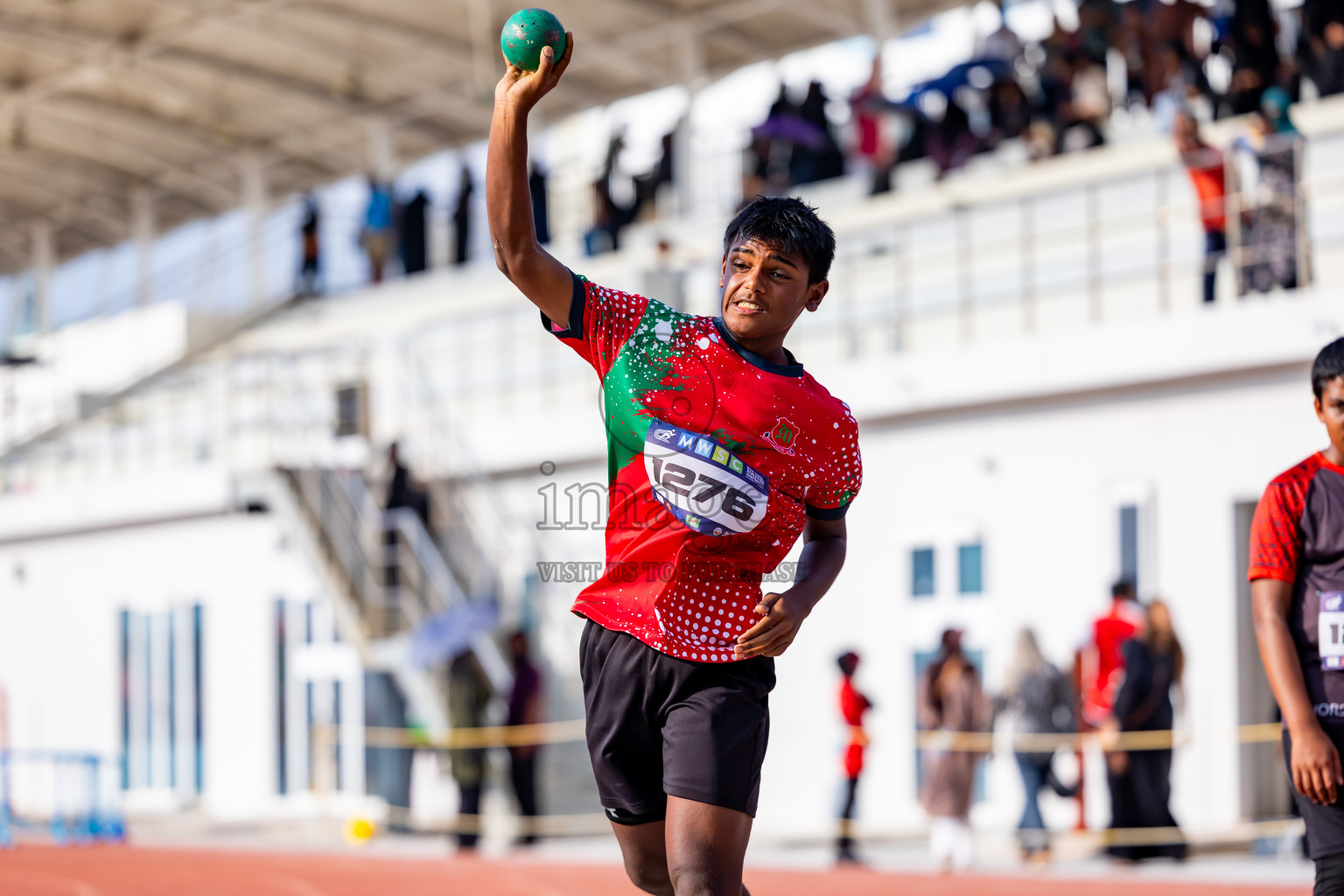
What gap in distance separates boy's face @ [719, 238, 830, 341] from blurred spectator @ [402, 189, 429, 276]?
75.6ft

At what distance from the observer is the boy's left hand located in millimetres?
4254

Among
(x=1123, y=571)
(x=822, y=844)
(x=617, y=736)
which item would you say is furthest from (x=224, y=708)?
(x=617, y=736)

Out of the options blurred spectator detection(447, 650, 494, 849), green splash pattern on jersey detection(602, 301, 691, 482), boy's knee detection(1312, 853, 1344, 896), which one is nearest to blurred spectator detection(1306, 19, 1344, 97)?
blurred spectator detection(447, 650, 494, 849)

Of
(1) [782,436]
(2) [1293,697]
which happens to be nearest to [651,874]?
(1) [782,436]

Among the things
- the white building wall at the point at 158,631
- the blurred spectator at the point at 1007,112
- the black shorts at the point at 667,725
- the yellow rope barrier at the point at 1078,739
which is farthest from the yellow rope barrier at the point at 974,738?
the black shorts at the point at 667,725

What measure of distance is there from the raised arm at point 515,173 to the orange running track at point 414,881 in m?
7.68

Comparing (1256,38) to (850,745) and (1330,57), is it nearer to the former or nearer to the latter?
(1330,57)

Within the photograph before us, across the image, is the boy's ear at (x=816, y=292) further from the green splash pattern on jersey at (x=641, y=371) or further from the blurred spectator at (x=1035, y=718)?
the blurred spectator at (x=1035, y=718)

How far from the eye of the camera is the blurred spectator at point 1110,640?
42.9 ft

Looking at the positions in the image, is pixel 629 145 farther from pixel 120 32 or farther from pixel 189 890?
pixel 189 890

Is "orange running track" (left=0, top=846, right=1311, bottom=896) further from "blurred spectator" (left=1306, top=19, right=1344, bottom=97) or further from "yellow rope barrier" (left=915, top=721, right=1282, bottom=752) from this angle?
"blurred spectator" (left=1306, top=19, right=1344, bottom=97)

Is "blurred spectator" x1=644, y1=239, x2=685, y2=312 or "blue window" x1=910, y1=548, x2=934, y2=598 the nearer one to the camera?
"blue window" x1=910, y1=548, x2=934, y2=598

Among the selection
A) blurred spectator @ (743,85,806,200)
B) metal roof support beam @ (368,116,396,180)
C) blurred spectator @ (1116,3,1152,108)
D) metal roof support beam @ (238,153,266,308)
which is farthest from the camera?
metal roof support beam @ (238,153,266,308)

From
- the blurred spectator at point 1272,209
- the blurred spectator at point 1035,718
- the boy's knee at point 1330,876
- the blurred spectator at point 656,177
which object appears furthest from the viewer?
the blurred spectator at point 656,177
